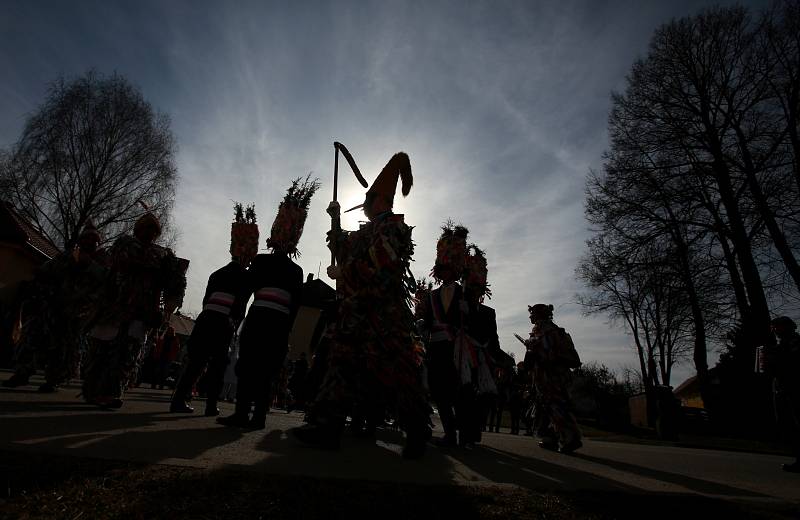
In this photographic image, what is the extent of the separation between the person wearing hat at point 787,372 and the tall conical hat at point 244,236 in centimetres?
662

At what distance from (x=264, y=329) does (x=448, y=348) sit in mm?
1954

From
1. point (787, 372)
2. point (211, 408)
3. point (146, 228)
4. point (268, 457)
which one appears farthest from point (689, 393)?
point (268, 457)

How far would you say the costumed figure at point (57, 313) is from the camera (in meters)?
5.51

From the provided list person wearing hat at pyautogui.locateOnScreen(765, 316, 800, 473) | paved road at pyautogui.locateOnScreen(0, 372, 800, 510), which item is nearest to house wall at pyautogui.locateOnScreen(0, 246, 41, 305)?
paved road at pyautogui.locateOnScreen(0, 372, 800, 510)

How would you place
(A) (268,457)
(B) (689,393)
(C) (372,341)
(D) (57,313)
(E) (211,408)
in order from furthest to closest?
(B) (689,393), (D) (57,313), (E) (211,408), (C) (372,341), (A) (268,457)

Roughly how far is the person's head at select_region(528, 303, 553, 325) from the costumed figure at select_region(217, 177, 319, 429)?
3.30 m

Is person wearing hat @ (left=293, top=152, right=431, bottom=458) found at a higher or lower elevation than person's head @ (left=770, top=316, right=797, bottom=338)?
lower

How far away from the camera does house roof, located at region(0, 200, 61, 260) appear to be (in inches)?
670

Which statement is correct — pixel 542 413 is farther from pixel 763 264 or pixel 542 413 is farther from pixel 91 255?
pixel 763 264

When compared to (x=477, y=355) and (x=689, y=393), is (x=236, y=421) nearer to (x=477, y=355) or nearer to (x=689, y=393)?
(x=477, y=355)

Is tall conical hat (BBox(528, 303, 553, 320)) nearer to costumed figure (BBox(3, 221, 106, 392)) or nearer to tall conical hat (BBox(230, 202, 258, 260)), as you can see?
tall conical hat (BBox(230, 202, 258, 260))

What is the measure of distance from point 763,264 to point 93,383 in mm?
17628

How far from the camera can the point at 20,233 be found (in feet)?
56.4

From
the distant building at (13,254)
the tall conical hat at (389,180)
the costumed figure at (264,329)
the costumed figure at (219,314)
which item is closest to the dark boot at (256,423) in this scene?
the costumed figure at (264,329)
